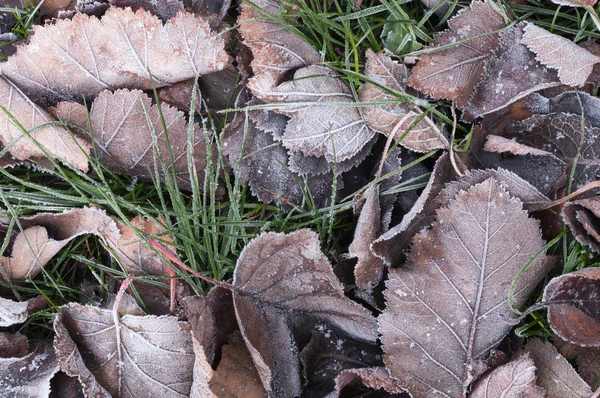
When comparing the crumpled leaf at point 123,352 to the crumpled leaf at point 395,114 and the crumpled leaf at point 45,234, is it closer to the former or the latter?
the crumpled leaf at point 45,234

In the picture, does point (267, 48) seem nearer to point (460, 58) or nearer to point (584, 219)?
point (460, 58)

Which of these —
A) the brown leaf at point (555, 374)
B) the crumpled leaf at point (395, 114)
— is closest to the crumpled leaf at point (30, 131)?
the crumpled leaf at point (395, 114)

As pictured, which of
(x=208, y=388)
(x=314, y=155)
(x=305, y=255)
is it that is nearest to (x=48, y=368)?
(x=208, y=388)

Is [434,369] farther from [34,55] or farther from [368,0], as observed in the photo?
[34,55]

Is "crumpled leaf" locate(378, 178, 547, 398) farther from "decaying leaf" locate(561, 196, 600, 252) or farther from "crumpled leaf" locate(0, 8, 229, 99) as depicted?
"crumpled leaf" locate(0, 8, 229, 99)

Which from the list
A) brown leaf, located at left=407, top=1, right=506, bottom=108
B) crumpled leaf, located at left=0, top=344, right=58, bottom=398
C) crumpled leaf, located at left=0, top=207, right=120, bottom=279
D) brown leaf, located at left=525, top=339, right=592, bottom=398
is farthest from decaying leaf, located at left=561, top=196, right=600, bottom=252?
crumpled leaf, located at left=0, top=344, right=58, bottom=398

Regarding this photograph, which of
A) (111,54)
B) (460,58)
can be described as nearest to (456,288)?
(460,58)
